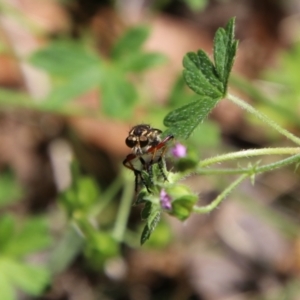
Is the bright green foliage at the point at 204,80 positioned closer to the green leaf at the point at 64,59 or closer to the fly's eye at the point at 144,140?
the fly's eye at the point at 144,140

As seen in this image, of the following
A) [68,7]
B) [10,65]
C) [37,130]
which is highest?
[68,7]

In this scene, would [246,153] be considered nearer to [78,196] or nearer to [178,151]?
[178,151]

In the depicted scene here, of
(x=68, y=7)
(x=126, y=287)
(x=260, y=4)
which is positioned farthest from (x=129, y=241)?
(x=260, y=4)

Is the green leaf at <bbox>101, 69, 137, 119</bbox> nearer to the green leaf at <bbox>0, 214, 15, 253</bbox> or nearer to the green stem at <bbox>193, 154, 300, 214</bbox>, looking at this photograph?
the green leaf at <bbox>0, 214, 15, 253</bbox>

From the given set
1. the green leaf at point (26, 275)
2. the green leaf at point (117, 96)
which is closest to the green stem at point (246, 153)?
the green leaf at point (26, 275)

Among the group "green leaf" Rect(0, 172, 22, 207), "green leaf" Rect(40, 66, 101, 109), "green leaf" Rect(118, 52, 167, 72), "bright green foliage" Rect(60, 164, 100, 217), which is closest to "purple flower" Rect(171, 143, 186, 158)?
"bright green foliage" Rect(60, 164, 100, 217)

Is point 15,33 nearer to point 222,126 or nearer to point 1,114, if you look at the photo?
point 1,114
